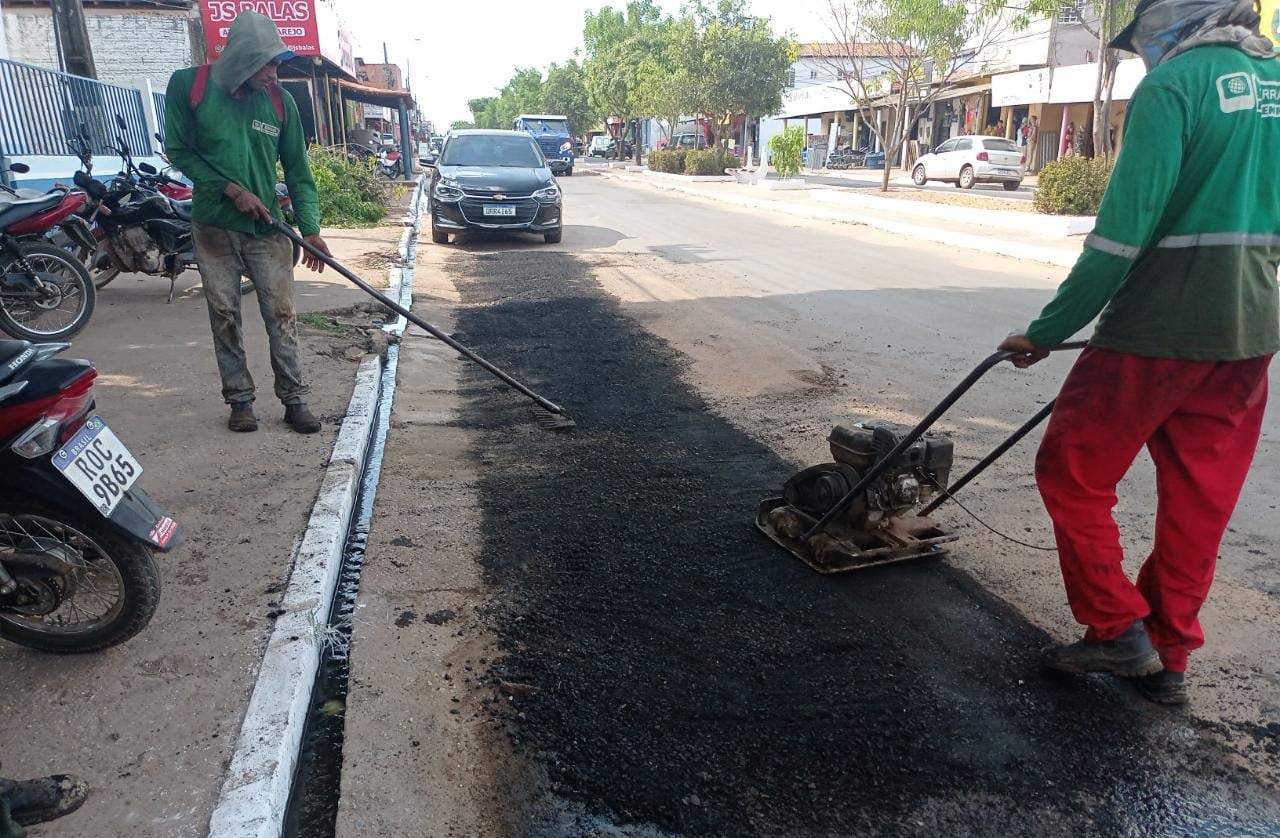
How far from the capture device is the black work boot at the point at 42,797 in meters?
2.09

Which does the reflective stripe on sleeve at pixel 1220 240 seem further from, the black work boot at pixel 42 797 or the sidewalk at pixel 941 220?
the sidewalk at pixel 941 220

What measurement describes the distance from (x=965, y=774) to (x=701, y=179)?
33.1 metres

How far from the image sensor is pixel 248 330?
280 inches

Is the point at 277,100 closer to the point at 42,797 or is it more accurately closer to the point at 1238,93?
the point at 42,797

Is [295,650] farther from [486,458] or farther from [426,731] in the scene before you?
[486,458]

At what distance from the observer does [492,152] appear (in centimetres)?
1465

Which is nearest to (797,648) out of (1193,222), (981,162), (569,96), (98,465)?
(1193,222)

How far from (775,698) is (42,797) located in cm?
194

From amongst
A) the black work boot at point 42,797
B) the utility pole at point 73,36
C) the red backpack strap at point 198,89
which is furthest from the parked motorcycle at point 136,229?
the black work boot at point 42,797

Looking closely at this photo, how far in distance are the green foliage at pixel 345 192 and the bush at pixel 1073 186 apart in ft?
40.3

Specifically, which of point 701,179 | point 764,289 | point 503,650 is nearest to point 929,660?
point 503,650

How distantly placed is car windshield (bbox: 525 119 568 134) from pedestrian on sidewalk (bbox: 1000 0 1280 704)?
40.2m

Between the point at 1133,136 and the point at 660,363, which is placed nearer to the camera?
the point at 1133,136

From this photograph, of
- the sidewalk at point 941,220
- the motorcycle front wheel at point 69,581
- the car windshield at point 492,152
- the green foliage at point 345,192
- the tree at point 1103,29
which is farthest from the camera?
the green foliage at point 345,192
